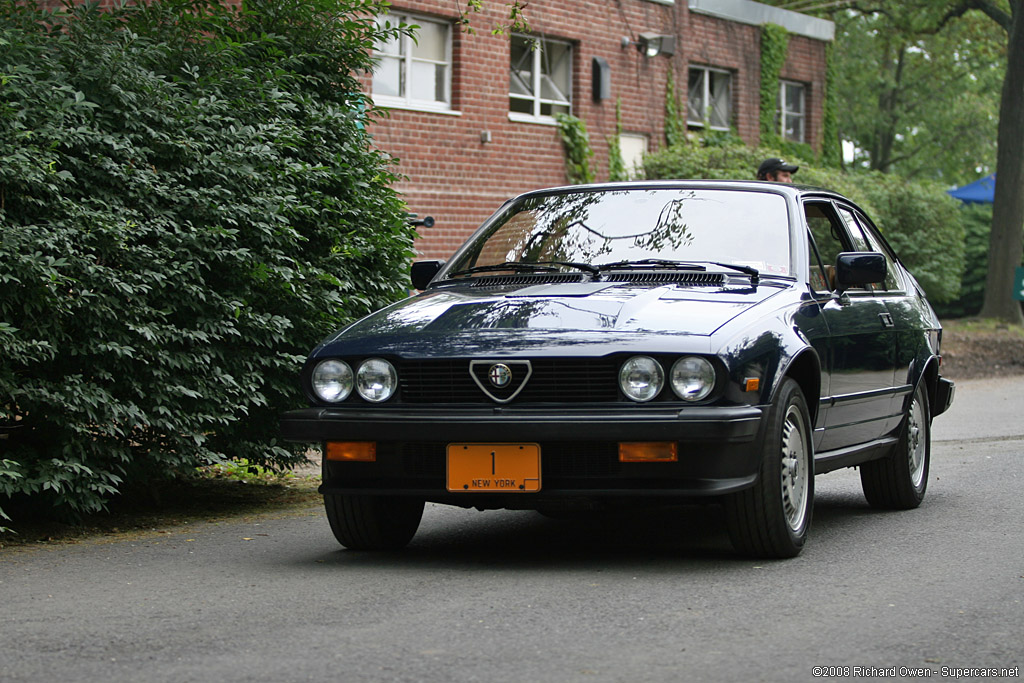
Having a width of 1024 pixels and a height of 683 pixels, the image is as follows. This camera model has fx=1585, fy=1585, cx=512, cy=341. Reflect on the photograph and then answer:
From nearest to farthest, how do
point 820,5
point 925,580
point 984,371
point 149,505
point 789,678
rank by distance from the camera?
point 789,678 → point 925,580 → point 149,505 → point 984,371 → point 820,5

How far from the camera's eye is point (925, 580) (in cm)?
600

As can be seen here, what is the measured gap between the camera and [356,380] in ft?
20.9

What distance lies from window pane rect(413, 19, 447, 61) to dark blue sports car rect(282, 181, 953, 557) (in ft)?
49.6

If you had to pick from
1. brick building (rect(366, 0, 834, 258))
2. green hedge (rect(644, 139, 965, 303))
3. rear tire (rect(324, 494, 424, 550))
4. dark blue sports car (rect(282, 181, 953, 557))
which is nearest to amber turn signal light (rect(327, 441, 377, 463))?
dark blue sports car (rect(282, 181, 953, 557))

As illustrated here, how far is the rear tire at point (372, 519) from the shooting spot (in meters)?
6.71

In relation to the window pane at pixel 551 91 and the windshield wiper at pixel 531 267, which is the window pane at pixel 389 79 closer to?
the window pane at pixel 551 91

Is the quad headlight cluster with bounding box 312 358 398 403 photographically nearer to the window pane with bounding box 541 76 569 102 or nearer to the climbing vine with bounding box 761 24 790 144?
the window pane with bounding box 541 76 569 102

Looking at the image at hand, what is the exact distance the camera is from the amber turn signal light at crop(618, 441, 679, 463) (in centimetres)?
597

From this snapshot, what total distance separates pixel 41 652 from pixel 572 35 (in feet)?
68.2

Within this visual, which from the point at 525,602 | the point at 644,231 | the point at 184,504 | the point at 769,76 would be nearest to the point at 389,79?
the point at 769,76

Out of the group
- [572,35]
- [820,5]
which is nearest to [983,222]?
[820,5]

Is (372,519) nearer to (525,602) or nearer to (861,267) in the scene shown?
(525,602)

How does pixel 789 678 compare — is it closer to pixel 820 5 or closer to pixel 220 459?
pixel 220 459

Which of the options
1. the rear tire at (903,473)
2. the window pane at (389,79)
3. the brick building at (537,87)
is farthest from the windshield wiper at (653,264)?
the window pane at (389,79)
